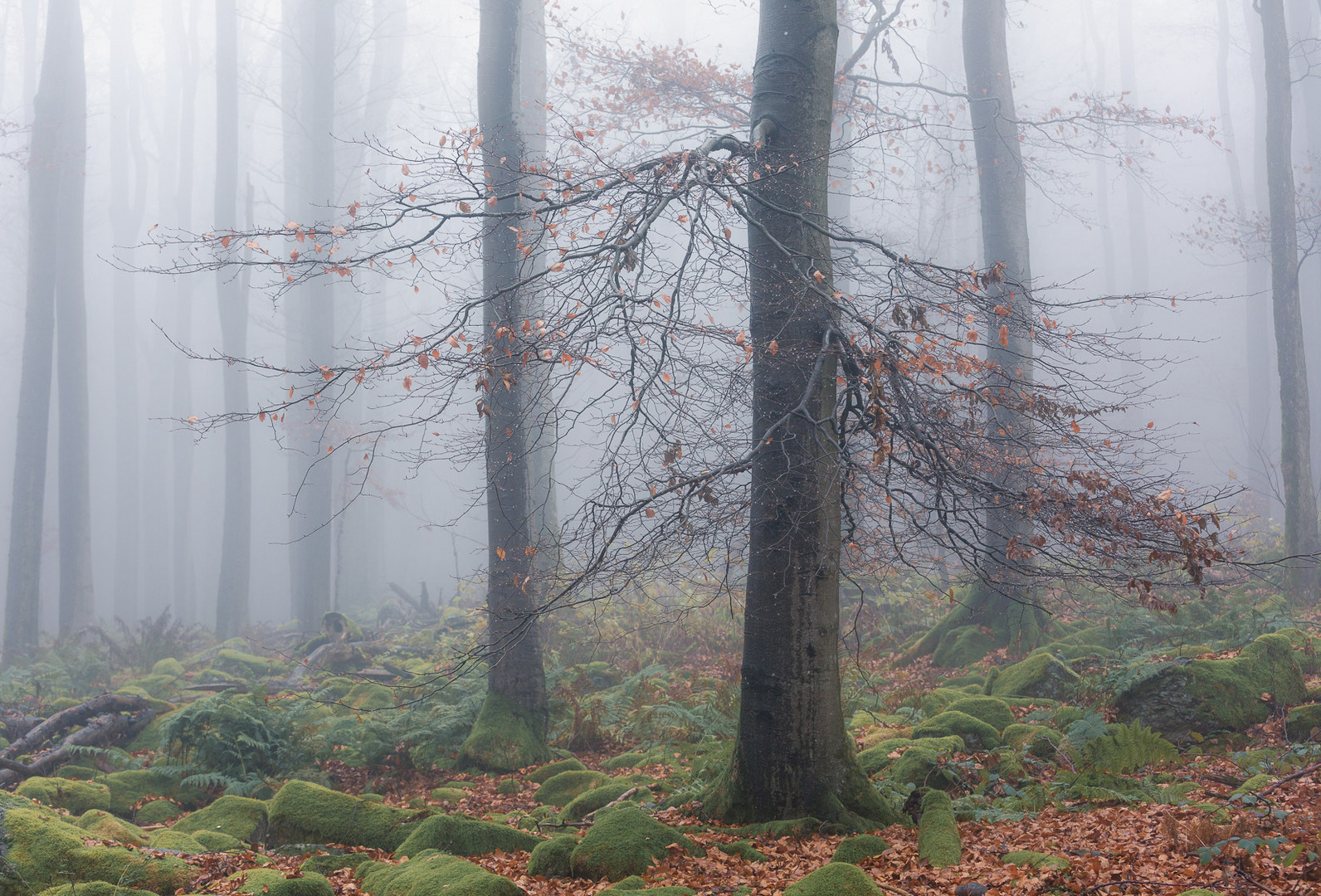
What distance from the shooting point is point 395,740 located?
7633 mm

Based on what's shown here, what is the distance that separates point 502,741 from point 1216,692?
5.91m

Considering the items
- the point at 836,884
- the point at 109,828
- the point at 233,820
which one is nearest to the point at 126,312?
the point at 233,820

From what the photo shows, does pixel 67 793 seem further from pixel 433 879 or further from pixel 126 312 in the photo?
pixel 126 312

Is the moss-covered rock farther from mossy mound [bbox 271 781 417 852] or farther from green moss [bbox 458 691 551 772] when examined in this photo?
mossy mound [bbox 271 781 417 852]

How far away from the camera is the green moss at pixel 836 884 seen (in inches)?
142

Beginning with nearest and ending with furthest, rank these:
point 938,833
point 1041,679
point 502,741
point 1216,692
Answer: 1. point 938,833
2. point 1216,692
3. point 502,741
4. point 1041,679

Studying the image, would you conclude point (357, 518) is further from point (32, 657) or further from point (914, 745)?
point (914, 745)

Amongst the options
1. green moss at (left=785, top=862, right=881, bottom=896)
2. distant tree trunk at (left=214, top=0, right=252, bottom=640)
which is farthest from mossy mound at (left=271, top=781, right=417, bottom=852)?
distant tree trunk at (left=214, top=0, right=252, bottom=640)

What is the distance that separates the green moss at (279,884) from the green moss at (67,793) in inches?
112

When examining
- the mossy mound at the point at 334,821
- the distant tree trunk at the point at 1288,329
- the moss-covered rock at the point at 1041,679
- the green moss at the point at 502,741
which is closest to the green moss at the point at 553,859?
the mossy mound at the point at 334,821

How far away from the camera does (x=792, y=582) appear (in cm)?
505

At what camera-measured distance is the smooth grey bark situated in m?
31.1

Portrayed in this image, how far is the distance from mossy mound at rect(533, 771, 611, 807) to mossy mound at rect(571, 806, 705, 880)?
5.51ft

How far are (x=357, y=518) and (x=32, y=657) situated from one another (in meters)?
10.2
